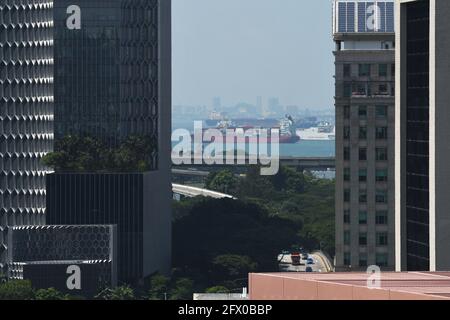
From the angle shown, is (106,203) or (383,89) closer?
(383,89)

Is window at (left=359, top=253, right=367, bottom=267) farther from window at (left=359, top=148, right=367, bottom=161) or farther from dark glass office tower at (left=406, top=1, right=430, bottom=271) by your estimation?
dark glass office tower at (left=406, top=1, right=430, bottom=271)

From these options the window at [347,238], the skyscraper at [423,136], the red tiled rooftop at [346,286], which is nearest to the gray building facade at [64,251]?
the window at [347,238]

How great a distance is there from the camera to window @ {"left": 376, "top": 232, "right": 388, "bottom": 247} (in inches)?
5059

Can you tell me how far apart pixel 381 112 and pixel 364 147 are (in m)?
3.60

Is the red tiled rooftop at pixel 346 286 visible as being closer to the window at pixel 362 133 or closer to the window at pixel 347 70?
the window at pixel 362 133

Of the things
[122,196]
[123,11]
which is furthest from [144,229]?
[123,11]

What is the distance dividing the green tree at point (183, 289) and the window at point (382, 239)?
166 feet

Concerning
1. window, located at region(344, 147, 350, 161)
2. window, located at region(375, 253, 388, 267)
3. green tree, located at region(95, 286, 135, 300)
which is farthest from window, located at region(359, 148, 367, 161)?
green tree, located at region(95, 286, 135, 300)

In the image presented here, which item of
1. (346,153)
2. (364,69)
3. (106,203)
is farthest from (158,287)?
(364,69)

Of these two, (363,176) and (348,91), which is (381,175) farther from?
(348,91)

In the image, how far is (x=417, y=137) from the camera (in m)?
92.0

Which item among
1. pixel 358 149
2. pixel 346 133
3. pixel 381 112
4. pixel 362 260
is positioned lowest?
pixel 362 260

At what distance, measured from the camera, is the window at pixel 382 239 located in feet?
422

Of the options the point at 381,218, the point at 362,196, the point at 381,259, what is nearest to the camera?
the point at 381,259
